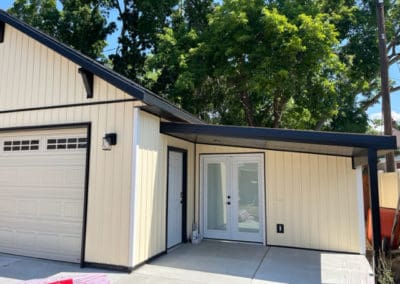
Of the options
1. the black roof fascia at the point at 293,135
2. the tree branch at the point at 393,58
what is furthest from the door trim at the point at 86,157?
the tree branch at the point at 393,58

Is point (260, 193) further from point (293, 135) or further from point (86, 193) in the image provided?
point (86, 193)

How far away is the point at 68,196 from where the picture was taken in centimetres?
583

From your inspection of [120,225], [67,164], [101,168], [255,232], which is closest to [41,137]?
[67,164]

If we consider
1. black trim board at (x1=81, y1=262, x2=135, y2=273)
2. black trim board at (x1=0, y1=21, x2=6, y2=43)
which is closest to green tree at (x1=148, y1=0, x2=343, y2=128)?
black trim board at (x1=0, y1=21, x2=6, y2=43)

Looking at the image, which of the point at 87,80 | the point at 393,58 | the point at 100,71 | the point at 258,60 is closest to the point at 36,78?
the point at 87,80

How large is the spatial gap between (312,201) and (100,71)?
527 cm

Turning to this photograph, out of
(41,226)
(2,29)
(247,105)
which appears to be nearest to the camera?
(41,226)

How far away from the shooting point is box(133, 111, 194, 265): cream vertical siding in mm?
5387

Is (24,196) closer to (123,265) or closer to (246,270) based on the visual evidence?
(123,265)

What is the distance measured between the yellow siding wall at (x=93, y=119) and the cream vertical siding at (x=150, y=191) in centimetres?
21

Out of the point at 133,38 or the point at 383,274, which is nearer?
the point at 383,274

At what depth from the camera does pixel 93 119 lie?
5.67 m

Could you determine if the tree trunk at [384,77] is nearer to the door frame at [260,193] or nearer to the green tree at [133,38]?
the door frame at [260,193]

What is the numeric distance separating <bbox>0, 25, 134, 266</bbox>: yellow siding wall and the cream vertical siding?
211 mm
